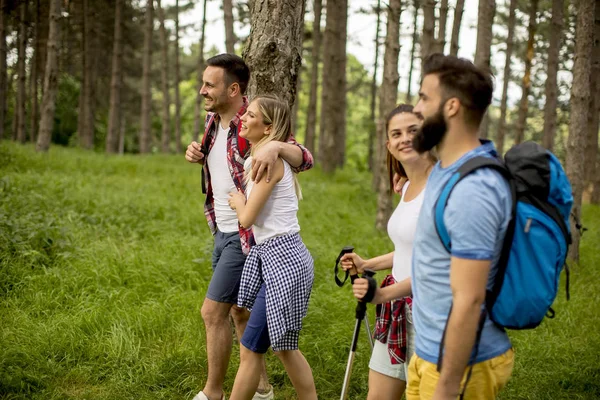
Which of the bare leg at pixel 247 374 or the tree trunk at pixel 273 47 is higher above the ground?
the tree trunk at pixel 273 47

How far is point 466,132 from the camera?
2346 millimetres

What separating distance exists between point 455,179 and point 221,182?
232 centimetres

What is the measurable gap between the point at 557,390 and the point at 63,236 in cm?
570

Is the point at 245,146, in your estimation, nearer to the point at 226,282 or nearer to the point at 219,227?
the point at 219,227

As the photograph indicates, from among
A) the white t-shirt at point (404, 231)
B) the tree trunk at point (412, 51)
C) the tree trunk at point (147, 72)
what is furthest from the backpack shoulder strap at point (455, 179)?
the tree trunk at point (147, 72)

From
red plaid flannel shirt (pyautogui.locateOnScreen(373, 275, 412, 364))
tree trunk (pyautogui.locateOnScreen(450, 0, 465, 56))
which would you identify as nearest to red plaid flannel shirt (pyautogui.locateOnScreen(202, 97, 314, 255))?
red plaid flannel shirt (pyautogui.locateOnScreen(373, 275, 412, 364))

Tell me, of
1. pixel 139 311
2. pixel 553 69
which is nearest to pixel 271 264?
pixel 139 311

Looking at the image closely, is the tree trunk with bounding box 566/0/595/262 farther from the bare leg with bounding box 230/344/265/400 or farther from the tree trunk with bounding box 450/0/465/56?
the bare leg with bounding box 230/344/265/400

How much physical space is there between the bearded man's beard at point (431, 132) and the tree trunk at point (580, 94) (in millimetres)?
6650

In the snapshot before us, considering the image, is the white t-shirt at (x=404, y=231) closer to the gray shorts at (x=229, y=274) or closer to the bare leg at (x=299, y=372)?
the bare leg at (x=299, y=372)

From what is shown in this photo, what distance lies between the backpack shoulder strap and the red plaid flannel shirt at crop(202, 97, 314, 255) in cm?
161

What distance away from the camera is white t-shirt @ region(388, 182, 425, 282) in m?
3.07

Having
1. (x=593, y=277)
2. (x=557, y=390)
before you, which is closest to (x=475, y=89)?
(x=557, y=390)

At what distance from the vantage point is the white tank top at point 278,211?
12.2 feet
